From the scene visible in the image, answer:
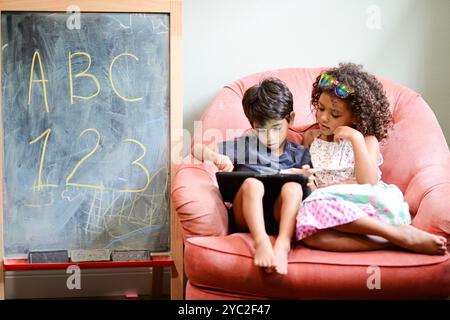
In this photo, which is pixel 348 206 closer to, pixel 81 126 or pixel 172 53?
pixel 172 53

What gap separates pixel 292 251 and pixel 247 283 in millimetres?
162

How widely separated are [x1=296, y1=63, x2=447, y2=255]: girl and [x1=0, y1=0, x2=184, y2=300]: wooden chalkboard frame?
18.8 inches

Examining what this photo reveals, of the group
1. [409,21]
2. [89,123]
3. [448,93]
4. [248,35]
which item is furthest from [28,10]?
[448,93]

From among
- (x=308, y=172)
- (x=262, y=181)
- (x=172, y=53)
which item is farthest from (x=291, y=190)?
(x=172, y=53)

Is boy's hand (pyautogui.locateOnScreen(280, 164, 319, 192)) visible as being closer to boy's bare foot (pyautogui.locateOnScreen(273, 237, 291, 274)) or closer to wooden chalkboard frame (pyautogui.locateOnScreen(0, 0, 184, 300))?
boy's bare foot (pyautogui.locateOnScreen(273, 237, 291, 274))

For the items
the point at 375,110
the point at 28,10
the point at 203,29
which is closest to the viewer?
the point at 375,110

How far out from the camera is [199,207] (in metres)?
1.96

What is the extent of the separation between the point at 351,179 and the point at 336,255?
0.41 meters

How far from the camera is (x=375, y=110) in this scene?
2.16 meters

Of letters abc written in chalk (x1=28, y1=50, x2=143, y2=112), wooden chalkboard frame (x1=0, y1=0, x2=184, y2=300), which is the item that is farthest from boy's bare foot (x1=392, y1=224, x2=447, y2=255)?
letters abc written in chalk (x1=28, y1=50, x2=143, y2=112)

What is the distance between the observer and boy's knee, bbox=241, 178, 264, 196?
192 cm

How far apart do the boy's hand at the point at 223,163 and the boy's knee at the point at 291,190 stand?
0.24m

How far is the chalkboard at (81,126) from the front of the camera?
2340mm
